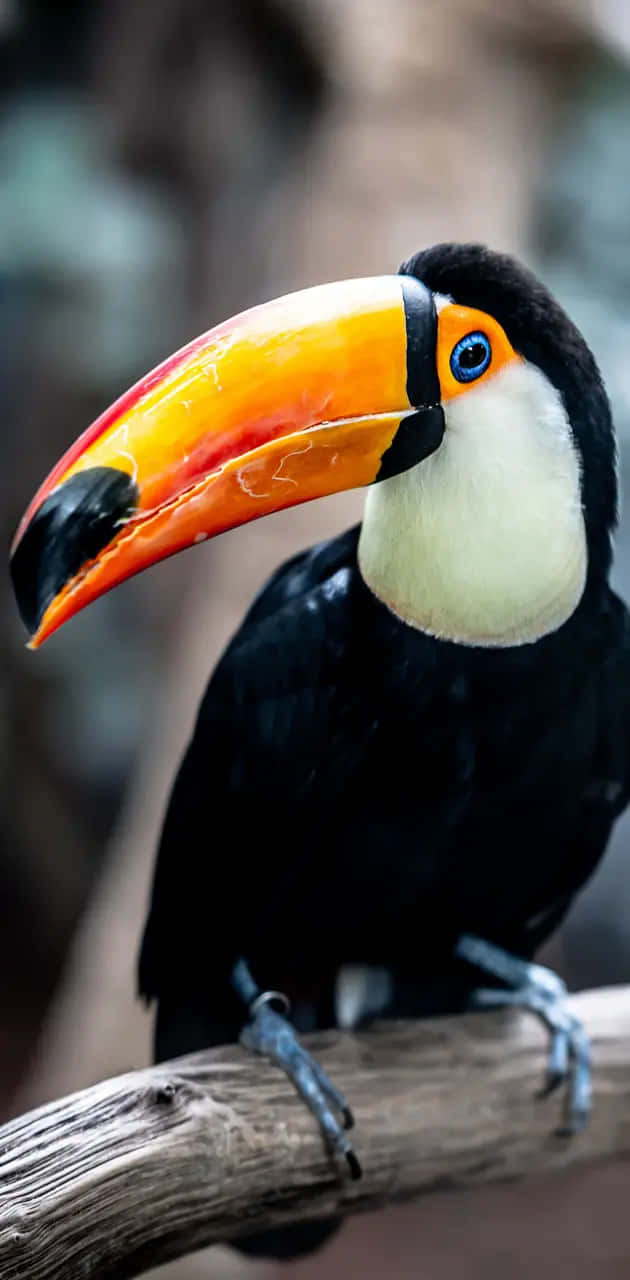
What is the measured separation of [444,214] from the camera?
2.42 metres

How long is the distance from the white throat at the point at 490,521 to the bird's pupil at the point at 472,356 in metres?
0.02

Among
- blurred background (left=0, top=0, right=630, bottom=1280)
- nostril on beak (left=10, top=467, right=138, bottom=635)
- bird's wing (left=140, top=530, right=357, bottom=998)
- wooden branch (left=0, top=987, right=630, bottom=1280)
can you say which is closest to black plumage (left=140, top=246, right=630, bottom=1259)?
bird's wing (left=140, top=530, right=357, bottom=998)

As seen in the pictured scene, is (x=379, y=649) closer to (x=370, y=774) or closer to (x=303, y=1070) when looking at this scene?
(x=370, y=774)

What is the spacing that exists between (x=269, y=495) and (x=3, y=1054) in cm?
175

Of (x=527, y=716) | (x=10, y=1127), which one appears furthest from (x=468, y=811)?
(x=10, y=1127)

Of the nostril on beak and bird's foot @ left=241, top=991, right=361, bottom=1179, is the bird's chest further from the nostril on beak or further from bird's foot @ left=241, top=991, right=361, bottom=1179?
the nostril on beak

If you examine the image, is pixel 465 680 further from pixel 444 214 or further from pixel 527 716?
pixel 444 214

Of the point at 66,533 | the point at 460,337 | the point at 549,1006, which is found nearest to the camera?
the point at 66,533

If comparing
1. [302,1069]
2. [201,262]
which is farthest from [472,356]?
[201,262]

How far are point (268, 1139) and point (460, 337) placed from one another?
81 centimetres

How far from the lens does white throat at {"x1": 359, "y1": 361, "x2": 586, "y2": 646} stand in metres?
1.22

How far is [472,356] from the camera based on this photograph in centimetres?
121

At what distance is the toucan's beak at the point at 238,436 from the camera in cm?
106

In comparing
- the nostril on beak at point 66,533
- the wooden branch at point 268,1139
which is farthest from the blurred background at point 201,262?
the nostril on beak at point 66,533
